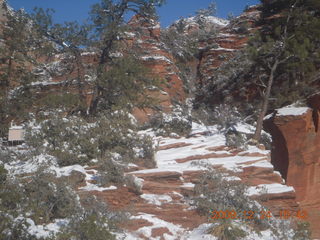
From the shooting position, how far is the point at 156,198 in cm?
659

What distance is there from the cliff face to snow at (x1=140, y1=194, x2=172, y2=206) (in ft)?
14.8

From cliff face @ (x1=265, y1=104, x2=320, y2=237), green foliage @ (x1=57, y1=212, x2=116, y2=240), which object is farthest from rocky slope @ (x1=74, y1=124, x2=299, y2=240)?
cliff face @ (x1=265, y1=104, x2=320, y2=237)

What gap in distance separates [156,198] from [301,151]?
17.1 feet

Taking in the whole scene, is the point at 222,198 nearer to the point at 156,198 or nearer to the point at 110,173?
the point at 156,198

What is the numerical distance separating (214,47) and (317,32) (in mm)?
11388

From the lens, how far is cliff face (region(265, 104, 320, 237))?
9241mm

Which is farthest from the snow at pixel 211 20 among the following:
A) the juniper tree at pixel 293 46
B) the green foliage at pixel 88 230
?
the green foliage at pixel 88 230

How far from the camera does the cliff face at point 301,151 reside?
9.24m

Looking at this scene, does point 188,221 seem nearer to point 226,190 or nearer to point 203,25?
point 226,190

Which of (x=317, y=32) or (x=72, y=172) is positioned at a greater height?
(x=317, y=32)

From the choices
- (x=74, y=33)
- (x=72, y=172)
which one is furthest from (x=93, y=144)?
(x=74, y=33)

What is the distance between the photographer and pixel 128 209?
5.89 meters
